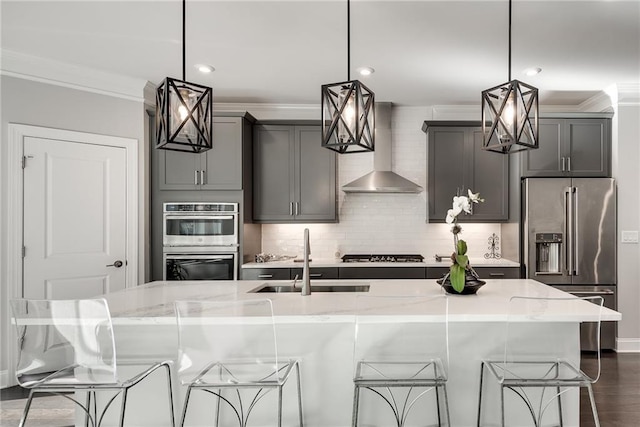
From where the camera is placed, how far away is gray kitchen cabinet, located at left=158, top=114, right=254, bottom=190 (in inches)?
166

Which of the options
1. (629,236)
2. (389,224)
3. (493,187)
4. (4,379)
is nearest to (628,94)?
(629,236)

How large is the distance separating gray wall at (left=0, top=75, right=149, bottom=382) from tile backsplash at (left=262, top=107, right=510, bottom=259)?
1604mm

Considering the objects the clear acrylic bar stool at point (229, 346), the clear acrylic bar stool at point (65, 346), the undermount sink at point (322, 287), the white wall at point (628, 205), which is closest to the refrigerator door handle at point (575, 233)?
the white wall at point (628, 205)

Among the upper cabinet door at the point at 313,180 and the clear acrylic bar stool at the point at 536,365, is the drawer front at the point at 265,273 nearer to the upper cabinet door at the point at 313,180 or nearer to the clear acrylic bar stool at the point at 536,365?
the upper cabinet door at the point at 313,180

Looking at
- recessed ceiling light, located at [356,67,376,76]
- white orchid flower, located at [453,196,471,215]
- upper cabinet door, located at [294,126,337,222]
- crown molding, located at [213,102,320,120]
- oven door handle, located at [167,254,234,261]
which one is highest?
recessed ceiling light, located at [356,67,376,76]

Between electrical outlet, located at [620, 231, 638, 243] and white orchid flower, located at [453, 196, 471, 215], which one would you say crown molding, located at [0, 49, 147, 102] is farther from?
electrical outlet, located at [620, 231, 638, 243]

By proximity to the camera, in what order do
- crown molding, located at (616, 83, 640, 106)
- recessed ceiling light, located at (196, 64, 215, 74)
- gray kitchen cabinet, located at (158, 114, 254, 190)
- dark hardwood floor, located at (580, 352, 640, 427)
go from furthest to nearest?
gray kitchen cabinet, located at (158, 114, 254, 190)
crown molding, located at (616, 83, 640, 106)
recessed ceiling light, located at (196, 64, 215, 74)
dark hardwood floor, located at (580, 352, 640, 427)

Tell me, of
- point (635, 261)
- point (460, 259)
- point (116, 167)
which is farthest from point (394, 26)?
point (635, 261)

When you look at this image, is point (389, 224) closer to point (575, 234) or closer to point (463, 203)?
point (575, 234)

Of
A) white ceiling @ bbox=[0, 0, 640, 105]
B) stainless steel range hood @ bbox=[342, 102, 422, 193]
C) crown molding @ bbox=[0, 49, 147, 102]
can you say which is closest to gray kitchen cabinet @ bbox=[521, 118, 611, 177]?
white ceiling @ bbox=[0, 0, 640, 105]

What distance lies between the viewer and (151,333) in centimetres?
228

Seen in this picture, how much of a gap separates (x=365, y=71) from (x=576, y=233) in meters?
2.66

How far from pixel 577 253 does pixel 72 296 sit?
4.85 meters

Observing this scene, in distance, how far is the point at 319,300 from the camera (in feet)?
7.63
